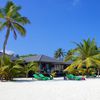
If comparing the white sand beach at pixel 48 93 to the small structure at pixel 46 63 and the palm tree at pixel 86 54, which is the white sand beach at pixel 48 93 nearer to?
the palm tree at pixel 86 54

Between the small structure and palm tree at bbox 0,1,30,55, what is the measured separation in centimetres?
791

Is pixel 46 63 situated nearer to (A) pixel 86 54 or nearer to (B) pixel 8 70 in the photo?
(A) pixel 86 54

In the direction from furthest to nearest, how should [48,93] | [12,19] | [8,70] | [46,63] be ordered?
[46,63] → [12,19] → [8,70] → [48,93]

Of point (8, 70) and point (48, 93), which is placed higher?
point (8, 70)

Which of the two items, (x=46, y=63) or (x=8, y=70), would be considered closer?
(x=8, y=70)

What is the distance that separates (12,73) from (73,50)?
14.3 metres

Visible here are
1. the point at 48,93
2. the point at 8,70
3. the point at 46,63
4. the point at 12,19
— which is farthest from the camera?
the point at 46,63

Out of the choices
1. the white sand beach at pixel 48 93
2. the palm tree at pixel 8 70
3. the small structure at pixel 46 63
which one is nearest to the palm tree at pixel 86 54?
the small structure at pixel 46 63

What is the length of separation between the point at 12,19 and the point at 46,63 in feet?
39.4

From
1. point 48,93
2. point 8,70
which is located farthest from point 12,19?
point 48,93

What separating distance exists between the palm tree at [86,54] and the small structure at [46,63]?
5.23 meters

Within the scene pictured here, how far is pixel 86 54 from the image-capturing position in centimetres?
3603

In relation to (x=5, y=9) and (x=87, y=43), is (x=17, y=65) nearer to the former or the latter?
(x=5, y=9)

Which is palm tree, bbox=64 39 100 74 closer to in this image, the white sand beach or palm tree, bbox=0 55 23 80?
palm tree, bbox=0 55 23 80
